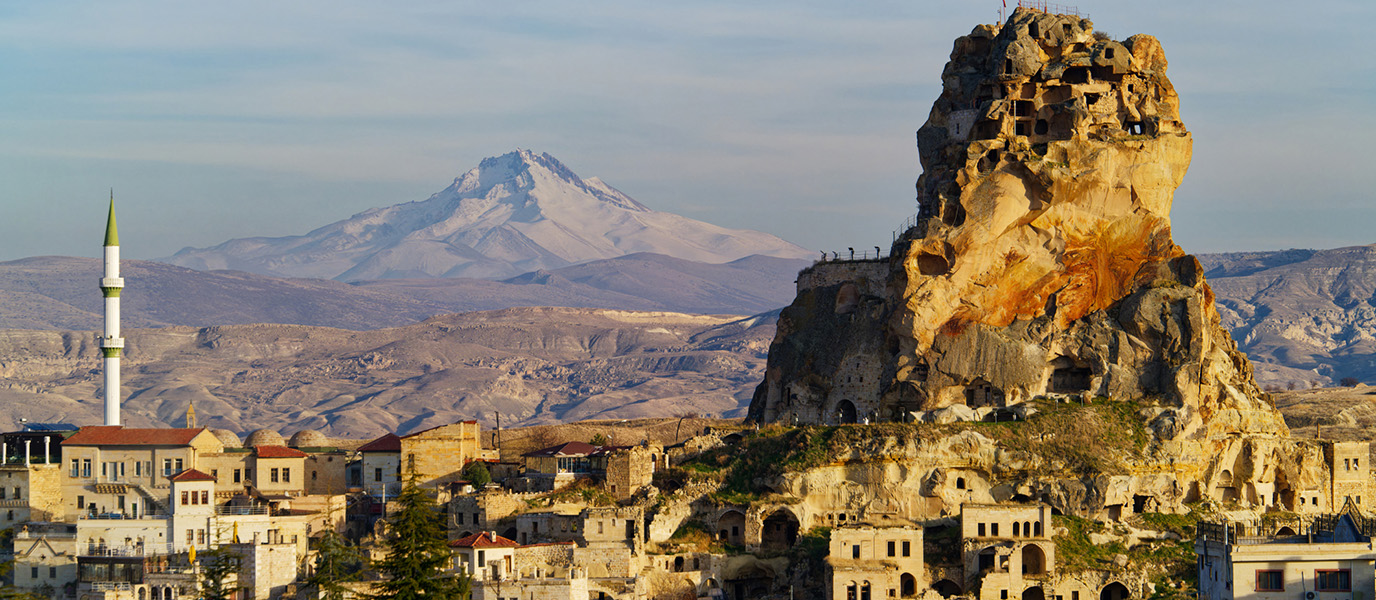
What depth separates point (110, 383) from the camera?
11719 cm

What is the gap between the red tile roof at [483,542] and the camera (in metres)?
84.3

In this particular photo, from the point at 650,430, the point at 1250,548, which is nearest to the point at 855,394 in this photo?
the point at 650,430

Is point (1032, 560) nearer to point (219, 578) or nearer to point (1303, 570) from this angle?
point (1303, 570)

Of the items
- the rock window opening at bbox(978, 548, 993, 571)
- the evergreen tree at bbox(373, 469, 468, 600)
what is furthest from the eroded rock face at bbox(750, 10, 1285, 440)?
the evergreen tree at bbox(373, 469, 468, 600)

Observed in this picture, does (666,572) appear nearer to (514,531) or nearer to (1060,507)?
(514,531)

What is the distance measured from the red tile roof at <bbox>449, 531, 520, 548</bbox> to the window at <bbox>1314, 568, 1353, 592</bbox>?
34.6 meters

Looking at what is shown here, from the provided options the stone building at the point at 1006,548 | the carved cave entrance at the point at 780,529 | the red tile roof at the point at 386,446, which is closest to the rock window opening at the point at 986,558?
the stone building at the point at 1006,548

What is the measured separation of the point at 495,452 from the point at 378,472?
12.9 meters

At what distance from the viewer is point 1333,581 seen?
6159cm

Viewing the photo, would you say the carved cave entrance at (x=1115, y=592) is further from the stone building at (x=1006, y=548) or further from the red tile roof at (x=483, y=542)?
the red tile roof at (x=483, y=542)

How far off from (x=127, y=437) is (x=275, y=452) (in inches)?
303

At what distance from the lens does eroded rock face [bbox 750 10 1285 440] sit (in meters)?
98.2

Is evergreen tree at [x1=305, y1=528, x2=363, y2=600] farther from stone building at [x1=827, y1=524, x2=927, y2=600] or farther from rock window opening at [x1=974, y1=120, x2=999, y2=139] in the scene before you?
rock window opening at [x1=974, y1=120, x2=999, y2=139]

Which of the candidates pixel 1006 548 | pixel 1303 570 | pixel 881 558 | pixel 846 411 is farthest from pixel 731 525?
pixel 1303 570
